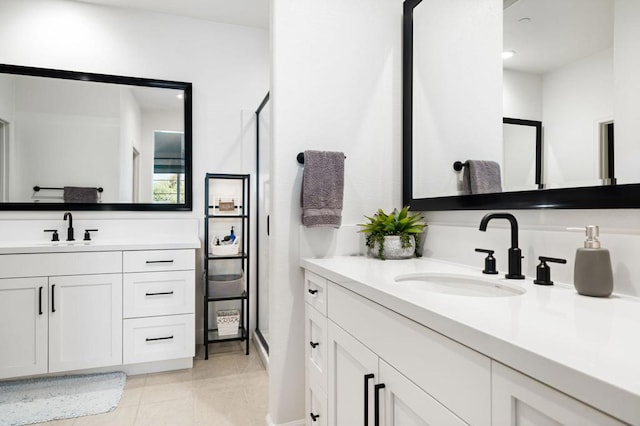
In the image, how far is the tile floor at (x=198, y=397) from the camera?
1907mm

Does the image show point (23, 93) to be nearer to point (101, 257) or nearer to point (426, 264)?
point (101, 257)

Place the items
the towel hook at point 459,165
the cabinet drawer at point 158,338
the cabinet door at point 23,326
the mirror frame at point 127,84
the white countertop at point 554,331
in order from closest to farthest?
1. the white countertop at point 554,331
2. the towel hook at point 459,165
3. the cabinet door at point 23,326
4. the cabinet drawer at point 158,338
5. the mirror frame at point 127,84

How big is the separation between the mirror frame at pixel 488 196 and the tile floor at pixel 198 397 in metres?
1.41

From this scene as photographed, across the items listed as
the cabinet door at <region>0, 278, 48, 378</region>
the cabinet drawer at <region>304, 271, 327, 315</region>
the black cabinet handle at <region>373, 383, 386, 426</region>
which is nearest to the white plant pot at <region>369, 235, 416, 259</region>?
the cabinet drawer at <region>304, 271, 327, 315</region>

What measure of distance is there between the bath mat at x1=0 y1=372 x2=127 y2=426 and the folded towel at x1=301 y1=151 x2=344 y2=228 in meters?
1.57

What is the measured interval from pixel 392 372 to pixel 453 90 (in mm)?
1188

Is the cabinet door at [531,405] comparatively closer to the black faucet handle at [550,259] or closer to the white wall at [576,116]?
the black faucet handle at [550,259]

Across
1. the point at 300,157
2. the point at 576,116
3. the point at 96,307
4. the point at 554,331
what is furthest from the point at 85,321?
the point at 576,116

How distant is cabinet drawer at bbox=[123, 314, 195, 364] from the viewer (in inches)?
93.0

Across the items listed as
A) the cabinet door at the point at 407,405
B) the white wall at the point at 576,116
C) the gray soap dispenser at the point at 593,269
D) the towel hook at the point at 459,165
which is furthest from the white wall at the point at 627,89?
the cabinet door at the point at 407,405

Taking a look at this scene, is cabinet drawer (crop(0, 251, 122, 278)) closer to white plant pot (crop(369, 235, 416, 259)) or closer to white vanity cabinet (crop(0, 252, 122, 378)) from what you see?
white vanity cabinet (crop(0, 252, 122, 378))

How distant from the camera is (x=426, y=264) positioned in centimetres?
152

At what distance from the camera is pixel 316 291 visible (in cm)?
152

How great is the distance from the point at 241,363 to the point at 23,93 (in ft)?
7.95
